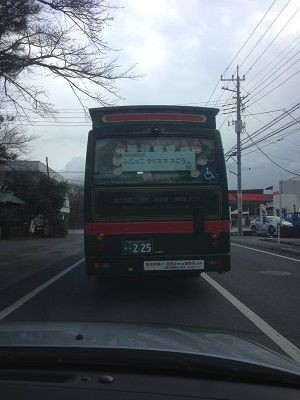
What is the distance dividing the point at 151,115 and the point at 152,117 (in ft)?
0.15

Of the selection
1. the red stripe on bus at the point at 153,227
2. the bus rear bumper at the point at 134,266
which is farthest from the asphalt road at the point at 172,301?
the red stripe on bus at the point at 153,227

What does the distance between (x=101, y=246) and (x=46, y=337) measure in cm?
712

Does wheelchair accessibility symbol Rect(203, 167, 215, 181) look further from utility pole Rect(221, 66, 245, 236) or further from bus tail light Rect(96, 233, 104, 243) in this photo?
utility pole Rect(221, 66, 245, 236)

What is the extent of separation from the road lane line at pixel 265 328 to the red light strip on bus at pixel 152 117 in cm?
344

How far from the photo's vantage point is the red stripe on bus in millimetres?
10531

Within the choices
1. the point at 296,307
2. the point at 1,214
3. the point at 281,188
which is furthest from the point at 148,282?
the point at 1,214

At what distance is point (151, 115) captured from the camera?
10828mm

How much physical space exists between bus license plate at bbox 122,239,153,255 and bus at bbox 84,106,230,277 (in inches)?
0.7

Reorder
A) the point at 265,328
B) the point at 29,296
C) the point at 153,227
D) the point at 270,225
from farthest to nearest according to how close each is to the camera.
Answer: the point at 270,225, the point at 29,296, the point at 153,227, the point at 265,328

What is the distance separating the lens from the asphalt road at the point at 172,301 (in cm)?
865

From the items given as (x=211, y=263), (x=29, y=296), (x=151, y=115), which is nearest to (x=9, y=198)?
(x=29, y=296)

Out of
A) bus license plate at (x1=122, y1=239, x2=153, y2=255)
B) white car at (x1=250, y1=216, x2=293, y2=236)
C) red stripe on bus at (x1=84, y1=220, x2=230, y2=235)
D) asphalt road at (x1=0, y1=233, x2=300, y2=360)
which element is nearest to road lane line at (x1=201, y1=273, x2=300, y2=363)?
asphalt road at (x1=0, y1=233, x2=300, y2=360)

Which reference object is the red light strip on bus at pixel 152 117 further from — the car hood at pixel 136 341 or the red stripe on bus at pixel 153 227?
the car hood at pixel 136 341

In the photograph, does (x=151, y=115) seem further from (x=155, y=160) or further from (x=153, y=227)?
(x=153, y=227)
